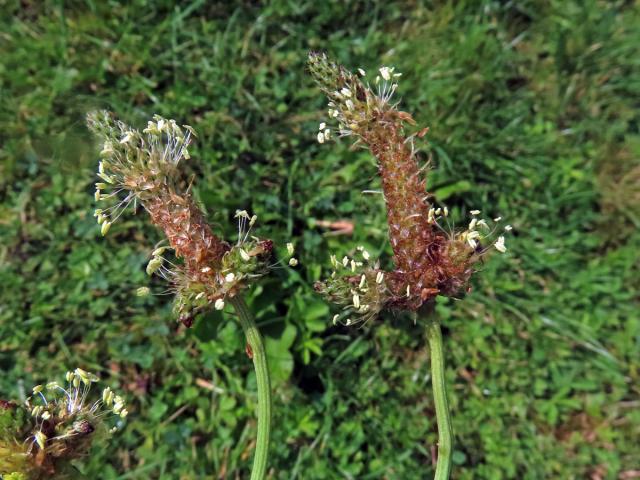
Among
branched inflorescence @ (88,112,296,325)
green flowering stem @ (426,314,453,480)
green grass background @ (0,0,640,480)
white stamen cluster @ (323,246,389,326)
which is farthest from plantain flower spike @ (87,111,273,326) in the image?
green grass background @ (0,0,640,480)

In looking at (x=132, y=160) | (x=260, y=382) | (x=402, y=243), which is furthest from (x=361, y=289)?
(x=132, y=160)

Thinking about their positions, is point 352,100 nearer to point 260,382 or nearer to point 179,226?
point 179,226

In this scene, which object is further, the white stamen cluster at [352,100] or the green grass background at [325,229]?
the green grass background at [325,229]

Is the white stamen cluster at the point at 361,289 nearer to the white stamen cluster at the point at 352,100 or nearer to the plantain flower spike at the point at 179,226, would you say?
the plantain flower spike at the point at 179,226

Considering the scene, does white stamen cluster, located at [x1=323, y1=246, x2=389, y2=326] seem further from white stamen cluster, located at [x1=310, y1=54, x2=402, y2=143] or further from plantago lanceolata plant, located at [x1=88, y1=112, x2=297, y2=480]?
white stamen cluster, located at [x1=310, y1=54, x2=402, y2=143]

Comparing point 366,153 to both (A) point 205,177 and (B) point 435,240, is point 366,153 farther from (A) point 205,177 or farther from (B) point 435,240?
(B) point 435,240

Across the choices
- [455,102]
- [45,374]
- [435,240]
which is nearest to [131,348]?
[45,374]

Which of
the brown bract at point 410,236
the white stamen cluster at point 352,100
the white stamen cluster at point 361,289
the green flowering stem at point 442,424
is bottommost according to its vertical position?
the green flowering stem at point 442,424

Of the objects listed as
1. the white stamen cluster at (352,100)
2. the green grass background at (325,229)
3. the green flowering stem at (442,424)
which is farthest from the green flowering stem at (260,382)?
the green grass background at (325,229)
